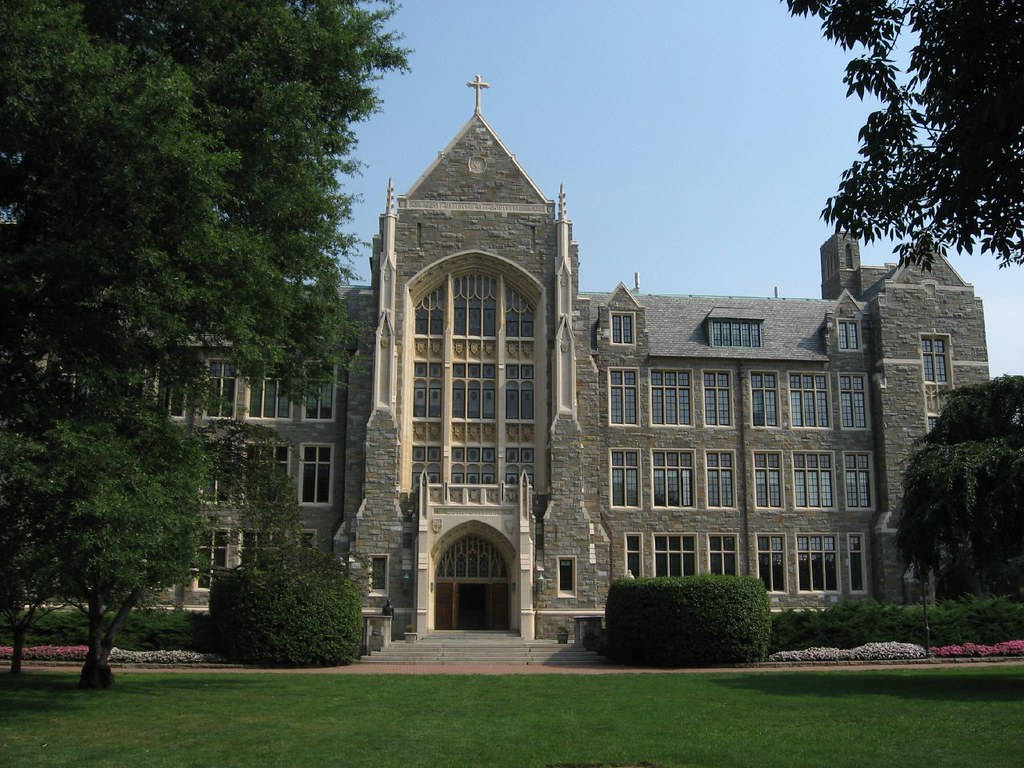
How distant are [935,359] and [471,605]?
63.2ft

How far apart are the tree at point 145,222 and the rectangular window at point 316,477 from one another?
55.9ft

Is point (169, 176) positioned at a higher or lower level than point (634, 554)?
higher

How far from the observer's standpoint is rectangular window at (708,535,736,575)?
36406mm

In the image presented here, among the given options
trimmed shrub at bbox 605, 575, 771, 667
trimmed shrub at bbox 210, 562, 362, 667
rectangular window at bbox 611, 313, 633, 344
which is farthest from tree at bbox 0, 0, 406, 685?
rectangular window at bbox 611, 313, 633, 344

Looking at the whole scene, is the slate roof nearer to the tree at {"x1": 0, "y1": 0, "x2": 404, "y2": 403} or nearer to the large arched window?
the large arched window

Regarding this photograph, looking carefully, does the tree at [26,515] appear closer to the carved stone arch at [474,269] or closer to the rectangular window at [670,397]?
the carved stone arch at [474,269]

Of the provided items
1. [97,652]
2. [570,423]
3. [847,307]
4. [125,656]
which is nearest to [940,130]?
[97,652]

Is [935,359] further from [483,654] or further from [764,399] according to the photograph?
[483,654]

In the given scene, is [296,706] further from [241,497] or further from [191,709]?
[241,497]

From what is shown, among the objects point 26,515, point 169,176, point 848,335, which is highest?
point 848,335

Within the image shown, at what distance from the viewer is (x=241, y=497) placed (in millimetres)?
19922

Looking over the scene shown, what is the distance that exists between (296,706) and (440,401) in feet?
66.1

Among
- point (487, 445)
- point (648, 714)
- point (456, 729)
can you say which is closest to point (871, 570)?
point (487, 445)

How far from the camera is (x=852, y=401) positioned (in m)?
38.2
